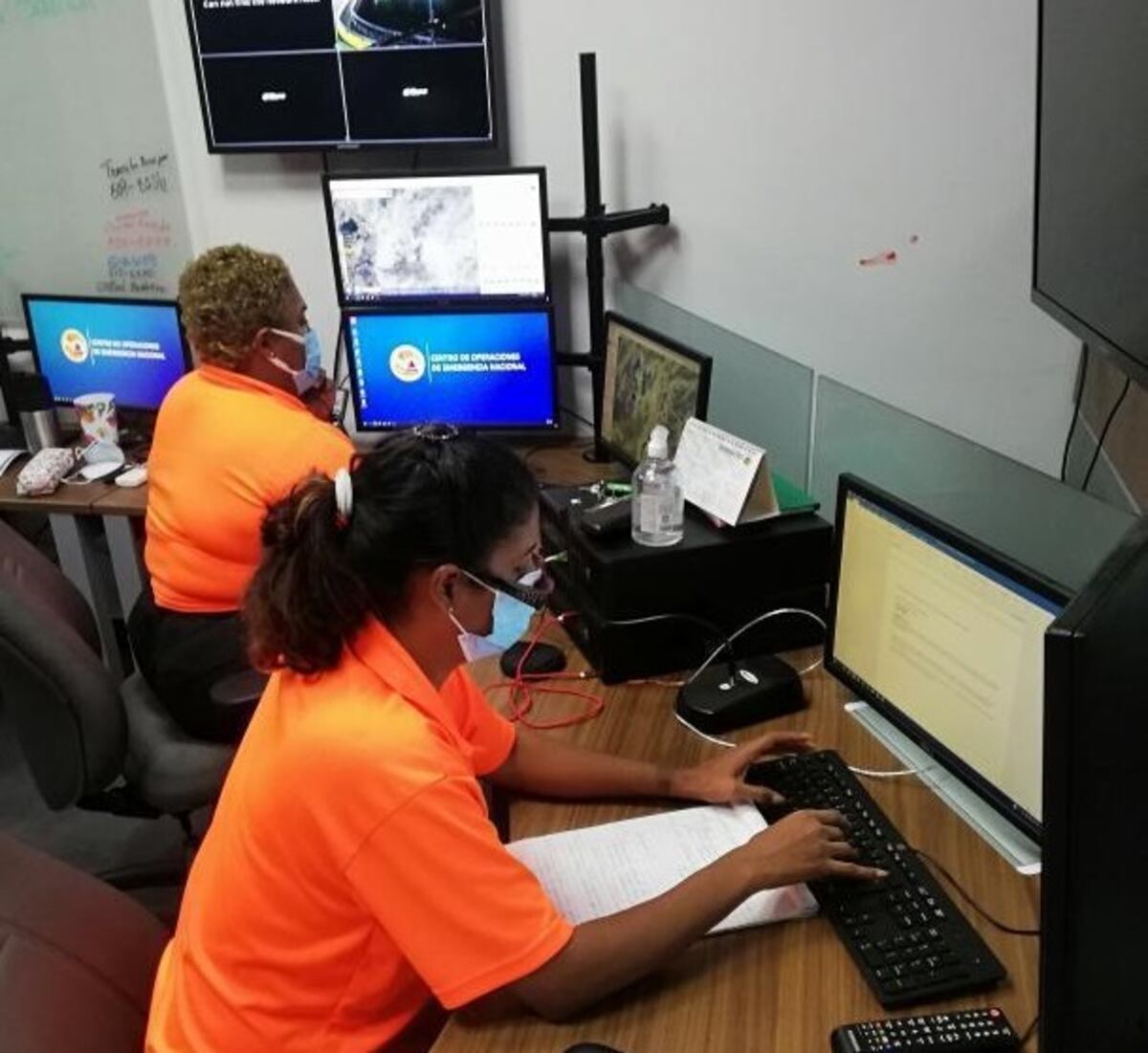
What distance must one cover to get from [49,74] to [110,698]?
6.06 feet

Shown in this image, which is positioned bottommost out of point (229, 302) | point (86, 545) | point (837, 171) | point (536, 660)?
point (86, 545)

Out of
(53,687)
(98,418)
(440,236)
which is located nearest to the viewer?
(53,687)

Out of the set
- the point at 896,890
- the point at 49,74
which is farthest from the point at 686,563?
the point at 49,74

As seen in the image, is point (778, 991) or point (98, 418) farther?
point (98, 418)

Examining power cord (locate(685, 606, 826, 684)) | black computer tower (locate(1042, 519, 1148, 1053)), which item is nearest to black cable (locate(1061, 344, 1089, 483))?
power cord (locate(685, 606, 826, 684))

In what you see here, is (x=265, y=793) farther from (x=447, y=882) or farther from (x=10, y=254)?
(x=10, y=254)

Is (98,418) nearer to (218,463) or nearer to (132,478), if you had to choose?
(132,478)

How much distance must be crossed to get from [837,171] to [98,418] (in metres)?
1.91

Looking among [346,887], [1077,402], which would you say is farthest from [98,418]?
[1077,402]

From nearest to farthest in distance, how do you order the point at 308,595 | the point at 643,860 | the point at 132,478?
the point at 308,595 → the point at 643,860 → the point at 132,478

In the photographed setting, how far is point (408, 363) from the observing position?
254cm

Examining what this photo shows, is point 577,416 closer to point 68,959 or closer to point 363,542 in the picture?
point 363,542

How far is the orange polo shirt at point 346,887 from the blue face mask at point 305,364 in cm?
120

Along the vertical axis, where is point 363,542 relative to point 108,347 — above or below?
above
